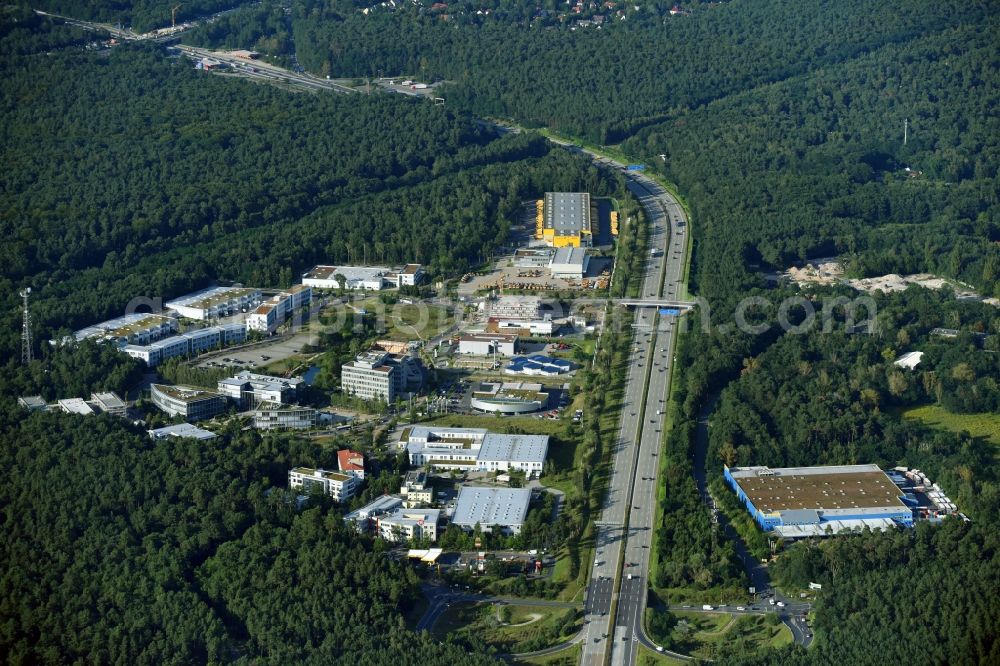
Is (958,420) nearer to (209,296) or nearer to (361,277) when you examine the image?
(361,277)

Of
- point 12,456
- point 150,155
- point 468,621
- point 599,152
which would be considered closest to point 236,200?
point 150,155

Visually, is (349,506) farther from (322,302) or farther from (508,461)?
(322,302)

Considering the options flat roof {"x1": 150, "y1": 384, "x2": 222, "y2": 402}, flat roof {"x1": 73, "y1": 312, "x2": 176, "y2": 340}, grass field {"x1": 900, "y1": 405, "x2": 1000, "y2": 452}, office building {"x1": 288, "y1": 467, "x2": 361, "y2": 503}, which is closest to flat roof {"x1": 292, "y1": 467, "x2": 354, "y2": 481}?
office building {"x1": 288, "y1": 467, "x2": 361, "y2": 503}

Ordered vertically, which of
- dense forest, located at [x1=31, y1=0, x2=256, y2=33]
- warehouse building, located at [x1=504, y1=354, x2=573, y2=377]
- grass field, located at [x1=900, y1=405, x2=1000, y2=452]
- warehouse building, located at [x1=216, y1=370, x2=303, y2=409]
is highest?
dense forest, located at [x1=31, y1=0, x2=256, y2=33]

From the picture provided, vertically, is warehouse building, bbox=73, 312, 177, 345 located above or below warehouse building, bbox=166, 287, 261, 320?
below

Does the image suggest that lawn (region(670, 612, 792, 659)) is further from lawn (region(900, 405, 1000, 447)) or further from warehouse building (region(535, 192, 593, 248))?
warehouse building (region(535, 192, 593, 248))

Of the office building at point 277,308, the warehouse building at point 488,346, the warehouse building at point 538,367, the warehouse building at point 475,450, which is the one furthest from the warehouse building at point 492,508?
the office building at point 277,308
